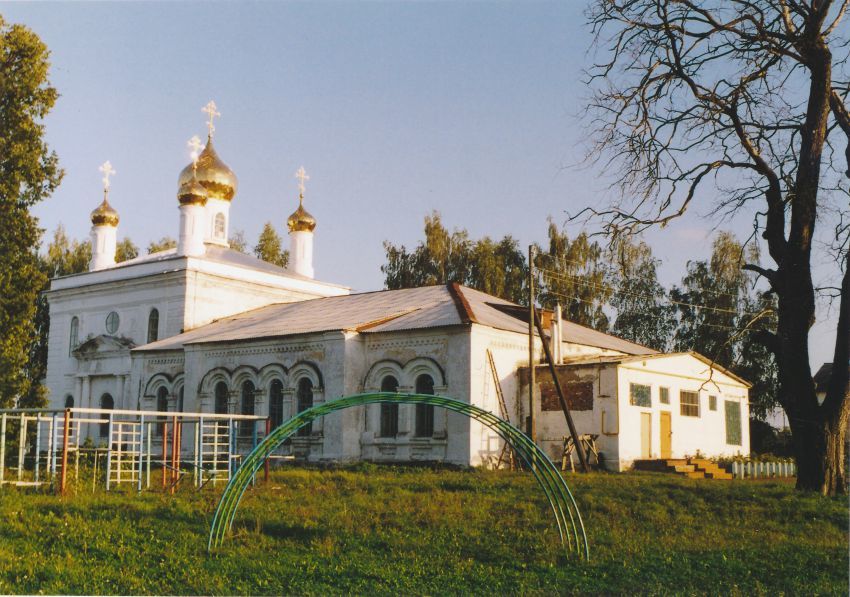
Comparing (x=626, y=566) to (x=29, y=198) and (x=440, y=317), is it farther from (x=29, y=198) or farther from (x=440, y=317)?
(x=29, y=198)

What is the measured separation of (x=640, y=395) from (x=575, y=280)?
19.0 meters

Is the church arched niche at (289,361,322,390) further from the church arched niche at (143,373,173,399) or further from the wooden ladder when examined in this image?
the church arched niche at (143,373,173,399)

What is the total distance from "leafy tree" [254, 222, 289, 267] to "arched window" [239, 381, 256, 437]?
1089 inches

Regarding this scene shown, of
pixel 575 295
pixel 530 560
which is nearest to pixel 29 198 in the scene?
pixel 530 560

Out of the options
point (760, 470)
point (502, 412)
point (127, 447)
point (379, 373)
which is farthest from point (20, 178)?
point (760, 470)

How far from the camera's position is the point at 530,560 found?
11.3m

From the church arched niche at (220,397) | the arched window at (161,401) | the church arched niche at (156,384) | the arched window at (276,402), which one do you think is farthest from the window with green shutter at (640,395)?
the arched window at (161,401)

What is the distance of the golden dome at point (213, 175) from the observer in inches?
1452

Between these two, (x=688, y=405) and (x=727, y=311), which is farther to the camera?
(x=727, y=311)

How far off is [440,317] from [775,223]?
10.7 m

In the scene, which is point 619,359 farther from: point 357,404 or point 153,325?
point 153,325

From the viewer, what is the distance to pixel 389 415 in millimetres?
25141

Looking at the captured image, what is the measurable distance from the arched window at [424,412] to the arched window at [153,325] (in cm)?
1352

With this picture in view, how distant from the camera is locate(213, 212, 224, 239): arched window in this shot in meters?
38.1
